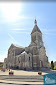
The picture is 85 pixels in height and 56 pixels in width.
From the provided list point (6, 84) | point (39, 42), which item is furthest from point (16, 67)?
point (6, 84)

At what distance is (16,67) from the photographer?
A: 4491 cm

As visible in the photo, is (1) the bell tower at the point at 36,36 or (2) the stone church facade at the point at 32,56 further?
(1) the bell tower at the point at 36,36

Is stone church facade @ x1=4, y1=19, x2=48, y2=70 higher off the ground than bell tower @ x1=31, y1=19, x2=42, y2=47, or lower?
lower

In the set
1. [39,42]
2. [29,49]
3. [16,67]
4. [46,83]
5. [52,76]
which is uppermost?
[39,42]

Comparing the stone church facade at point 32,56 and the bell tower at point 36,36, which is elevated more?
the bell tower at point 36,36

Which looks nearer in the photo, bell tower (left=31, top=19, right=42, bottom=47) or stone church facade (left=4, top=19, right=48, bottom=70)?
stone church facade (left=4, top=19, right=48, bottom=70)

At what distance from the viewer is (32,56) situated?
45.2 metres

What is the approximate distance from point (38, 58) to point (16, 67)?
1120 cm

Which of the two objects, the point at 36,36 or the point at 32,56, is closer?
the point at 32,56

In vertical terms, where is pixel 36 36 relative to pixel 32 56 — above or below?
above

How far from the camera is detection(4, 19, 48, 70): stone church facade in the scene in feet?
141

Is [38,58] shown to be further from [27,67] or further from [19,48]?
[19,48]

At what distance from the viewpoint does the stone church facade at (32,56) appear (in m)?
42.9

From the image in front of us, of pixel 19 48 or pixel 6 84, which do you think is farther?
pixel 19 48
